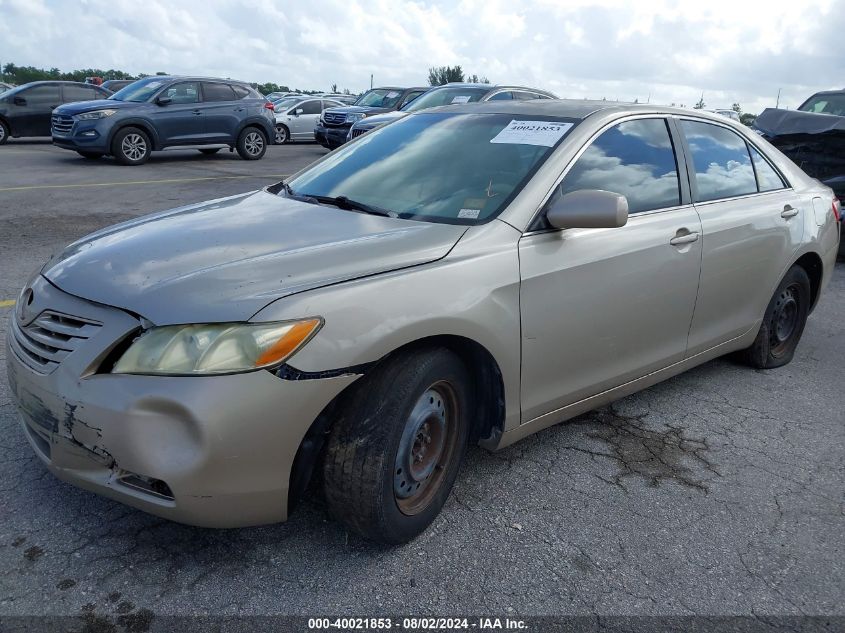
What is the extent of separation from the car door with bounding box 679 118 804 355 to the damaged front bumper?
2322mm

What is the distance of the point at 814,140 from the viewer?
8.21 m

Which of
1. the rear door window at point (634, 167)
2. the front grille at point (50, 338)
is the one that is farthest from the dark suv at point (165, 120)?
the front grille at point (50, 338)

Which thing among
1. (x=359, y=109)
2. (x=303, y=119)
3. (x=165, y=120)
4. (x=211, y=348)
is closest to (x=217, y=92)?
(x=165, y=120)

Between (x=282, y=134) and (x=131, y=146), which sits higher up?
(x=131, y=146)

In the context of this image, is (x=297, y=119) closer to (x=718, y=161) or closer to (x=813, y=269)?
(x=813, y=269)

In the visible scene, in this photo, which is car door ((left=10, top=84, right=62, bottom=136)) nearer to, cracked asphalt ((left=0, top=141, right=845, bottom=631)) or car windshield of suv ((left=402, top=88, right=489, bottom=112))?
car windshield of suv ((left=402, top=88, right=489, bottom=112))

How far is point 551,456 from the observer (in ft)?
11.8

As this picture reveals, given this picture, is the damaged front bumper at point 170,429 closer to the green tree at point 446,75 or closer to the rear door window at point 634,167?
the rear door window at point 634,167

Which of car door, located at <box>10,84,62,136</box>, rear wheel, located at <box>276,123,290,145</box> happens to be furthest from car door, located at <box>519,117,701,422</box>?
rear wheel, located at <box>276,123,290,145</box>

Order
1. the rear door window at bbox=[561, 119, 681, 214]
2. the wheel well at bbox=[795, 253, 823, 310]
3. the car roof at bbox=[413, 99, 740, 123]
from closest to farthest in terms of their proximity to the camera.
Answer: the rear door window at bbox=[561, 119, 681, 214] → the car roof at bbox=[413, 99, 740, 123] → the wheel well at bbox=[795, 253, 823, 310]

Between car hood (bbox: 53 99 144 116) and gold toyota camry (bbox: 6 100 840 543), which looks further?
car hood (bbox: 53 99 144 116)

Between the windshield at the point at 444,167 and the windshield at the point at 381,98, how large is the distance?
48.0 feet

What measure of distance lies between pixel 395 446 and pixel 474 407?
1.93ft

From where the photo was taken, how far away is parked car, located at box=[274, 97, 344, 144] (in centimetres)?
2320
